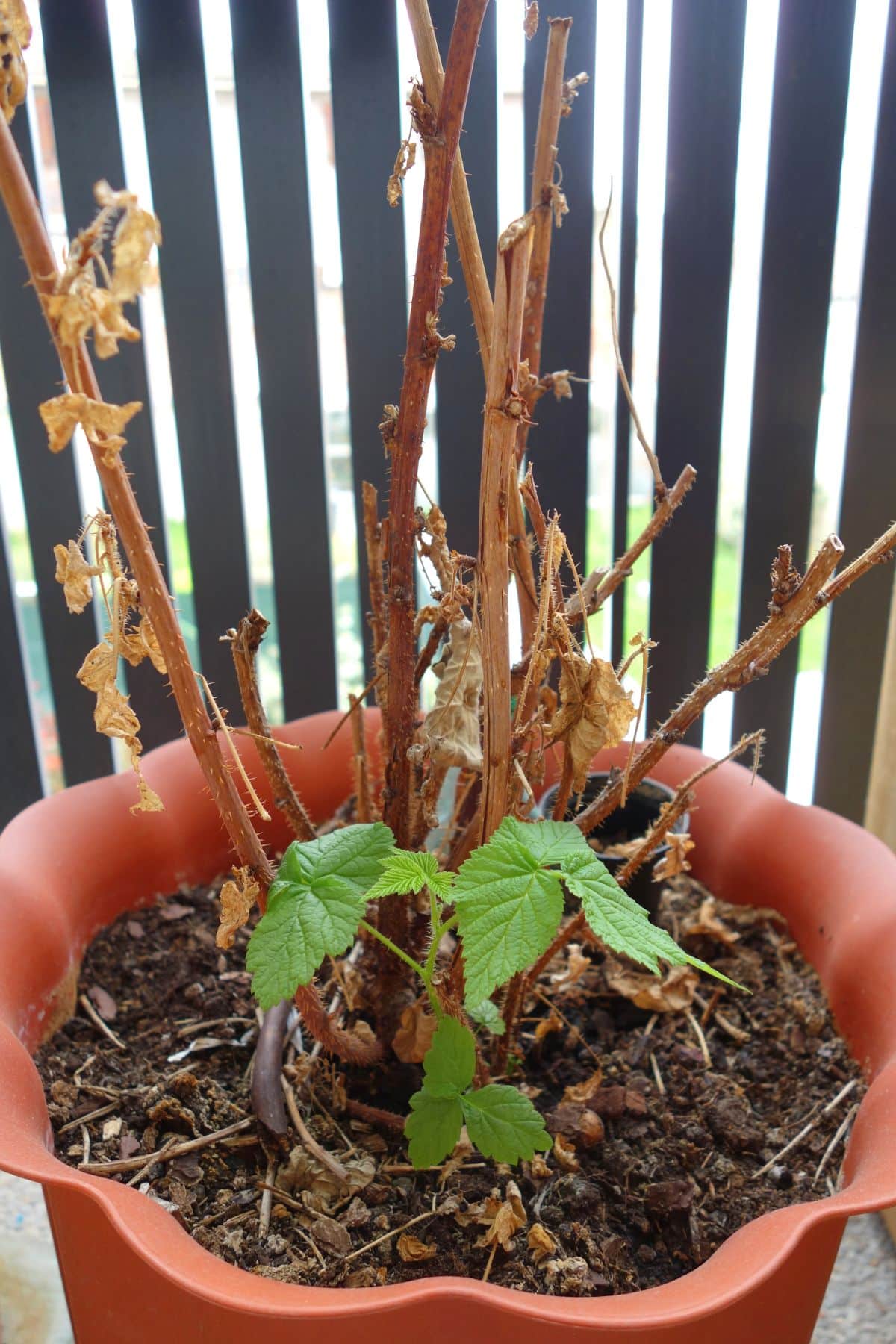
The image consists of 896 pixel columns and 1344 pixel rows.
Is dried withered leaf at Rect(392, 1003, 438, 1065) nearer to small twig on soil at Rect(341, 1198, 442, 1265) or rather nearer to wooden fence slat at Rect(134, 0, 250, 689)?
small twig on soil at Rect(341, 1198, 442, 1265)

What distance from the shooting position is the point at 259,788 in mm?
984

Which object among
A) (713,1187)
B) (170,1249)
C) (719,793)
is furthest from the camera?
(719,793)

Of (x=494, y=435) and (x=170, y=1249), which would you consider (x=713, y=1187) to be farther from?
(x=494, y=435)

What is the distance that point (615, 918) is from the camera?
49cm

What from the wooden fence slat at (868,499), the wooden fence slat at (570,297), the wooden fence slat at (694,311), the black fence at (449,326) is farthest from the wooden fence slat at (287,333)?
the wooden fence slat at (868,499)

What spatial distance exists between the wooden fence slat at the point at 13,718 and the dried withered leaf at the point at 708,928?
2.85ft

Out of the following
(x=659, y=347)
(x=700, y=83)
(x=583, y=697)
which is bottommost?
(x=583, y=697)

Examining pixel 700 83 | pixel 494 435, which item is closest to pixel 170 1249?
pixel 494 435

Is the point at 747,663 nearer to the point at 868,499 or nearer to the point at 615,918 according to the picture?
the point at 615,918

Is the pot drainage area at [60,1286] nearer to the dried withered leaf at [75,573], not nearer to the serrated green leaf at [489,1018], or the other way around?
the serrated green leaf at [489,1018]

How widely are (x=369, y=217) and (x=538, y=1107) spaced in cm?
90

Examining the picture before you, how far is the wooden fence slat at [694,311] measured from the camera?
1052mm

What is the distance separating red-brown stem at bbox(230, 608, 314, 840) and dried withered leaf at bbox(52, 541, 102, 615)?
0.08 metres

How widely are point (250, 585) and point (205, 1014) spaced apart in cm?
60
